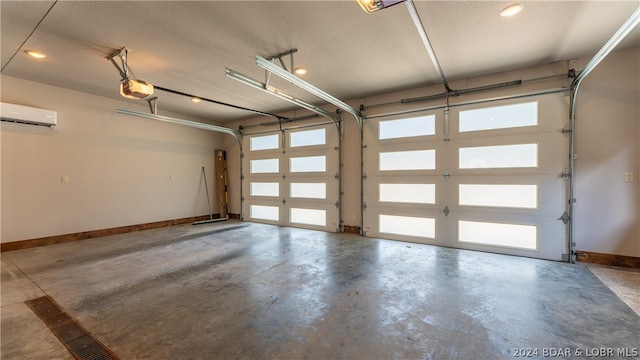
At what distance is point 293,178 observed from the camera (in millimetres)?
6039

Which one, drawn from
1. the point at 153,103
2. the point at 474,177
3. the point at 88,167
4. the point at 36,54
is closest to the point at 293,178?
the point at 153,103

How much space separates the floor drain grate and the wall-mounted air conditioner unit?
3.33m

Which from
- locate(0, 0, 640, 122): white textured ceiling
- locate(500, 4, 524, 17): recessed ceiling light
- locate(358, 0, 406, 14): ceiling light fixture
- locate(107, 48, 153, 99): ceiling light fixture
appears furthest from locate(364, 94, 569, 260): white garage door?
locate(107, 48, 153, 99): ceiling light fixture

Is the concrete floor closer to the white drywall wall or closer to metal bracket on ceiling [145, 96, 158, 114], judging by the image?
the white drywall wall

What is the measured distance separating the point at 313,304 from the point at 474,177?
3324 millimetres

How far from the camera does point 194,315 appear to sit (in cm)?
215

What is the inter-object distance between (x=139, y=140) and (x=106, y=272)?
3490 millimetres

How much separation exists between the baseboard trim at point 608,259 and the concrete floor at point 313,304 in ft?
0.79

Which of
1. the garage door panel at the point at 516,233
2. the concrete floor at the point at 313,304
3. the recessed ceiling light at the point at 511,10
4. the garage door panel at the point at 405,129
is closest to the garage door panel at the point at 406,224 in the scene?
the garage door panel at the point at 516,233

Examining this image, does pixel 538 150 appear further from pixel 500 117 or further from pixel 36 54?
pixel 36 54

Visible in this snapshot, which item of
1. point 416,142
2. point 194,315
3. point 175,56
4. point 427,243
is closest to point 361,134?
point 416,142

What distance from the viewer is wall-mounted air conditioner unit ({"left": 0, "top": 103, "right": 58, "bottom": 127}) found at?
3.83 meters

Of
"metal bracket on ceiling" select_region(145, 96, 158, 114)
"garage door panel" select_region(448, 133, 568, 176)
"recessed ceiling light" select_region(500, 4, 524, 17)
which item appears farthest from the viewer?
"metal bracket on ceiling" select_region(145, 96, 158, 114)

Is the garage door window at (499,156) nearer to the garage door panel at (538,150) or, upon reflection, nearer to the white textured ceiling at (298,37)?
the garage door panel at (538,150)
